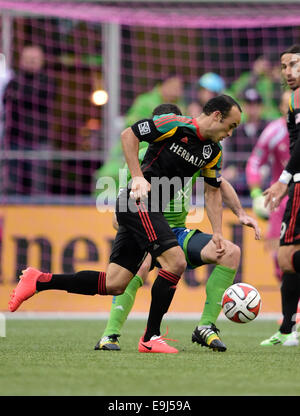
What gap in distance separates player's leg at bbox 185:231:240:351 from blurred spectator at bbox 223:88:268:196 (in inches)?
205

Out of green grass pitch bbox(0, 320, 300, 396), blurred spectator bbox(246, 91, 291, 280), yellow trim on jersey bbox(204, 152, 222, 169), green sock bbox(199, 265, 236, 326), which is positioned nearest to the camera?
green grass pitch bbox(0, 320, 300, 396)

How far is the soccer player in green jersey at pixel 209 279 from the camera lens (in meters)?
5.88

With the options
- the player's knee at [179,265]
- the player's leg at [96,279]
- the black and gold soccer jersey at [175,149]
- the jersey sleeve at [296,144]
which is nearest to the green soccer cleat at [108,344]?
the player's leg at [96,279]

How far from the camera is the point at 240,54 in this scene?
12617 mm

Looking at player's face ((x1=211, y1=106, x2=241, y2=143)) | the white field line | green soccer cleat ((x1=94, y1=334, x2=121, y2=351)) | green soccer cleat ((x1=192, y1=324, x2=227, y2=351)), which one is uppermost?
player's face ((x1=211, y1=106, x2=241, y2=143))

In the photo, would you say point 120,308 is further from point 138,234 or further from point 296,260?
point 296,260

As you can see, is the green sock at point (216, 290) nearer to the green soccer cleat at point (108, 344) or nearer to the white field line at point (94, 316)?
the green soccer cleat at point (108, 344)

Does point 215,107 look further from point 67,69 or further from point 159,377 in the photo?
point 67,69

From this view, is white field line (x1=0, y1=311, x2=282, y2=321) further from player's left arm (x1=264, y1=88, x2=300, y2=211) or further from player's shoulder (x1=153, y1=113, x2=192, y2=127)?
player's shoulder (x1=153, y1=113, x2=192, y2=127)

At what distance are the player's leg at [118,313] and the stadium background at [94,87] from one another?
396 centimetres

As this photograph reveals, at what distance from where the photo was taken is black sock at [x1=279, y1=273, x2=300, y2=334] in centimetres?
651

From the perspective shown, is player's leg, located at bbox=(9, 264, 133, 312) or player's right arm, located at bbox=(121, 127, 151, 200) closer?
player's right arm, located at bbox=(121, 127, 151, 200)

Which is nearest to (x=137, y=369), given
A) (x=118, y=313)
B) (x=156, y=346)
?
(x=156, y=346)

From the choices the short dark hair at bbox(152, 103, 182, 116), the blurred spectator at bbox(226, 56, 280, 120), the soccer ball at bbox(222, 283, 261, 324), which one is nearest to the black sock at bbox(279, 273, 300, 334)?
the soccer ball at bbox(222, 283, 261, 324)
